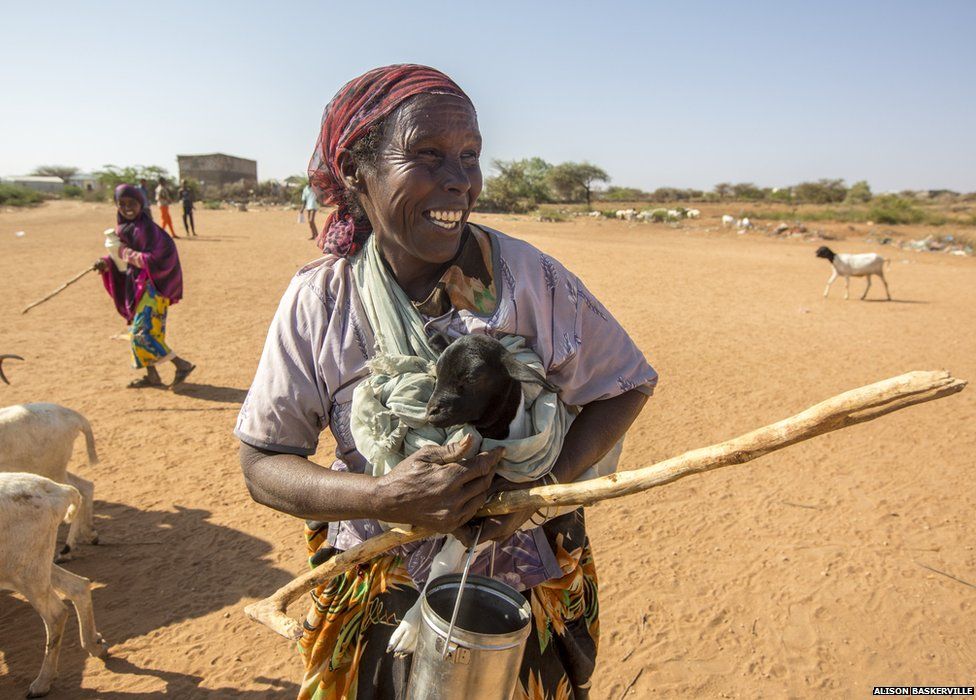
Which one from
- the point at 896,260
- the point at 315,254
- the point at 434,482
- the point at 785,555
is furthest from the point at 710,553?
the point at 896,260

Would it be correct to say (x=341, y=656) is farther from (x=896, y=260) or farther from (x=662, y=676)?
(x=896, y=260)

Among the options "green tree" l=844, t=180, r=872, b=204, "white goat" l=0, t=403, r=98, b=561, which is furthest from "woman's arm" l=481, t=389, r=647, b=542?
"green tree" l=844, t=180, r=872, b=204

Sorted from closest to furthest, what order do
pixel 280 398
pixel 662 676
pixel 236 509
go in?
pixel 280 398 < pixel 662 676 < pixel 236 509

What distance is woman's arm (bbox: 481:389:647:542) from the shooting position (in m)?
1.47

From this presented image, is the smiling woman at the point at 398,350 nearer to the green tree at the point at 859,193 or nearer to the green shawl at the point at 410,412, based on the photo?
the green shawl at the point at 410,412

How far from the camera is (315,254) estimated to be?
17.8m

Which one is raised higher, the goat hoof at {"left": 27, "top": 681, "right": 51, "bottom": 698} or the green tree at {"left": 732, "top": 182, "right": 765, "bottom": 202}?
the green tree at {"left": 732, "top": 182, "right": 765, "bottom": 202}

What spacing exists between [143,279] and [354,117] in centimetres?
633

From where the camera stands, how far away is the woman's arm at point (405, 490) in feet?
4.33

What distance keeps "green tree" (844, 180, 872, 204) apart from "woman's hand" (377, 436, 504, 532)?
49.9 metres

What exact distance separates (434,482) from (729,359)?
7.58m

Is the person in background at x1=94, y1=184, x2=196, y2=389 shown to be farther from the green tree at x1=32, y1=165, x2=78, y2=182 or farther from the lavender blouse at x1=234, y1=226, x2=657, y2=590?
the green tree at x1=32, y1=165, x2=78, y2=182

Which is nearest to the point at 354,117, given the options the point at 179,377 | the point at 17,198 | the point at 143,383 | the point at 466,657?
the point at 466,657

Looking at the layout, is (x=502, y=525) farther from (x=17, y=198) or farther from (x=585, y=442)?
(x=17, y=198)
